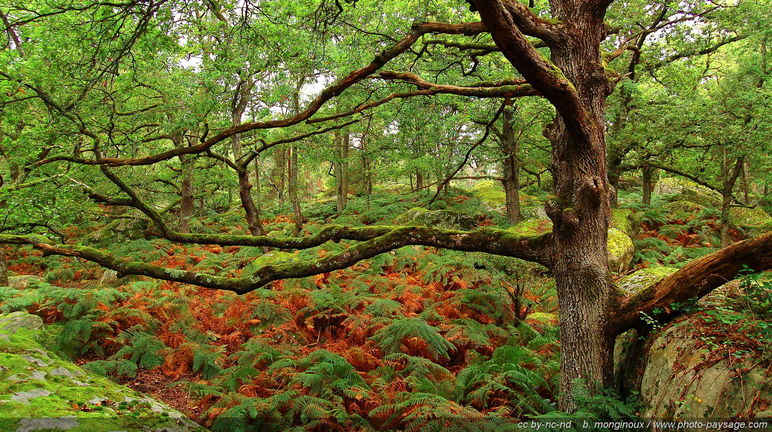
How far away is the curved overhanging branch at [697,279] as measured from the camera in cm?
322

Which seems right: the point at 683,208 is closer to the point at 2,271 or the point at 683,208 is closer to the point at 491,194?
A: the point at 491,194

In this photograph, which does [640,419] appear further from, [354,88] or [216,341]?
[216,341]

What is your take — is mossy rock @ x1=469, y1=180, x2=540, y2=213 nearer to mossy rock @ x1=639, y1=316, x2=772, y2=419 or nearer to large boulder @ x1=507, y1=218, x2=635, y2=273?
large boulder @ x1=507, y1=218, x2=635, y2=273

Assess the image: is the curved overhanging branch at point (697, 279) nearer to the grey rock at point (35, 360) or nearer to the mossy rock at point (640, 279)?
the mossy rock at point (640, 279)

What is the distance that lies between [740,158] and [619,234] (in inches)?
191

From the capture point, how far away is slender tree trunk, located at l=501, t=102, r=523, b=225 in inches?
469

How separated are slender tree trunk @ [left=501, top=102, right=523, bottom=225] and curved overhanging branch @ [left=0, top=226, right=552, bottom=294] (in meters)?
7.37

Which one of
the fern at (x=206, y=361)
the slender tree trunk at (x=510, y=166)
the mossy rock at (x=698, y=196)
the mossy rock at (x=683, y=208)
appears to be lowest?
the fern at (x=206, y=361)

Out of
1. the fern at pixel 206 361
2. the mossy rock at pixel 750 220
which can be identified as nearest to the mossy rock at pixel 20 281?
the fern at pixel 206 361

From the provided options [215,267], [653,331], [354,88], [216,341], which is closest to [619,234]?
[653,331]

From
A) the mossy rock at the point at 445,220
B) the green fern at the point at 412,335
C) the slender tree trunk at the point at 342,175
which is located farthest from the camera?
the slender tree trunk at the point at 342,175

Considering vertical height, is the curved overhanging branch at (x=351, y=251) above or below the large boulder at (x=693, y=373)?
above

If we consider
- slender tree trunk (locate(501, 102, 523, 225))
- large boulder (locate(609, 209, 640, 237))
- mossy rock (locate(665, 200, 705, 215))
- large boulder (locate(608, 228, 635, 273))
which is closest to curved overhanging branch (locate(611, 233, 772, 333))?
large boulder (locate(608, 228, 635, 273))

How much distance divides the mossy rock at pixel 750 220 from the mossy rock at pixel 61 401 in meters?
17.0
